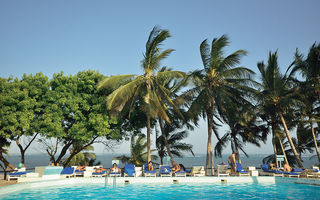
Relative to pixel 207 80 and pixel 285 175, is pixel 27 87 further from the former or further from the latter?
pixel 285 175

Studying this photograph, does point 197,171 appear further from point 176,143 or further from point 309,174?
point 176,143

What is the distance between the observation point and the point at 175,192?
453 inches

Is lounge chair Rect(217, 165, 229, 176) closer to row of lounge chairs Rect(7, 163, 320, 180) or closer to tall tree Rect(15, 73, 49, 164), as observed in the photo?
row of lounge chairs Rect(7, 163, 320, 180)

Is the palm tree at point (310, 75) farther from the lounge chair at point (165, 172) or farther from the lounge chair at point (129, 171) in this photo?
the lounge chair at point (129, 171)

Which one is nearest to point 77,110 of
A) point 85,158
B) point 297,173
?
point 85,158

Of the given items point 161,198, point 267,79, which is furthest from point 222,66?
point 161,198

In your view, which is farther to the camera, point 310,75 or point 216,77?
point 216,77

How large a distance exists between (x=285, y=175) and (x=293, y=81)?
738 centimetres

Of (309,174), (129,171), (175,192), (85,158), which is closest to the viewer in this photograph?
(175,192)

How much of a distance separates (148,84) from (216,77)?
4952mm

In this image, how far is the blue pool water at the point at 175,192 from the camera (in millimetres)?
10381

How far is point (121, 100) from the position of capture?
666 inches

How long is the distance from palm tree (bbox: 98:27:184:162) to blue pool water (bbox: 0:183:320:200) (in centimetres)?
493

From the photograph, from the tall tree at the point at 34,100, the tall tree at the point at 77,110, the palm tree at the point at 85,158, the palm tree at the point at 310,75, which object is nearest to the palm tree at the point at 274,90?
the palm tree at the point at 310,75
